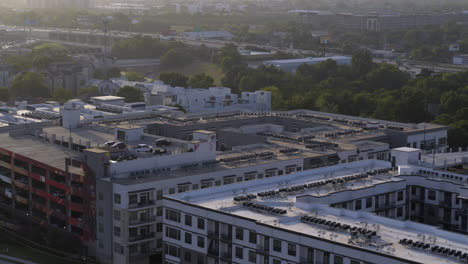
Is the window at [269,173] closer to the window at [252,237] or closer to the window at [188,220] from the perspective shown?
the window at [188,220]

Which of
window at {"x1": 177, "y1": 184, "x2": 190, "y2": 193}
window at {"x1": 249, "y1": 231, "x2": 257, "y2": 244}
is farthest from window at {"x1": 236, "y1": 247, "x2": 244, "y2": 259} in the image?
window at {"x1": 177, "y1": 184, "x2": 190, "y2": 193}

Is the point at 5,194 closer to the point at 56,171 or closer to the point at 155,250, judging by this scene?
the point at 56,171

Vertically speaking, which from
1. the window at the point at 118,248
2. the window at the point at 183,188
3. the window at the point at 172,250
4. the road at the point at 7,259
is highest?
the window at the point at 183,188

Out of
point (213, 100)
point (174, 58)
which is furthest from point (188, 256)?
point (174, 58)

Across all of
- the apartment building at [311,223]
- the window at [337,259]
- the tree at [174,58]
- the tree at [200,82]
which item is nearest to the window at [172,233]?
the apartment building at [311,223]

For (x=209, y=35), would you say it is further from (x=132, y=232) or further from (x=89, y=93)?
(x=132, y=232)

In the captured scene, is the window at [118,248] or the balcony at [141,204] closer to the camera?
the balcony at [141,204]

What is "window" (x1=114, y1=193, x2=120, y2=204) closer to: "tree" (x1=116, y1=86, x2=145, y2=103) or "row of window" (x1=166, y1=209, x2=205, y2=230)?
"row of window" (x1=166, y1=209, x2=205, y2=230)

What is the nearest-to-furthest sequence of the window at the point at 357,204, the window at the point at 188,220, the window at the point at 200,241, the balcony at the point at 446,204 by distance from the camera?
the window at the point at 200,241
the window at the point at 188,220
the window at the point at 357,204
the balcony at the point at 446,204
